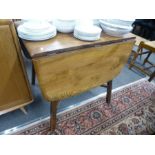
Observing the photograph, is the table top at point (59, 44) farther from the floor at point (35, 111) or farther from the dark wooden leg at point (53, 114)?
the floor at point (35, 111)

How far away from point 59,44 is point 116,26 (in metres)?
0.48

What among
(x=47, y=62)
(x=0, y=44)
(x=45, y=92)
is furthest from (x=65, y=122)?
(x=0, y=44)

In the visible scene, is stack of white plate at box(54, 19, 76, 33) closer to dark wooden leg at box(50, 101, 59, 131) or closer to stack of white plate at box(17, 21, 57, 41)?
stack of white plate at box(17, 21, 57, 41)

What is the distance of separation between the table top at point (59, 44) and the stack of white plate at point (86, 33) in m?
0.03

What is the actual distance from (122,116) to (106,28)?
3.02 ft

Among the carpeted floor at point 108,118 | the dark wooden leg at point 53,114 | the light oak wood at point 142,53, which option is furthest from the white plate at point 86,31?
the light oak wood at point 142,53

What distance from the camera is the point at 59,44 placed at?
3.40 ft

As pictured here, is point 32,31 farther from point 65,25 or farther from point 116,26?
point 116,26

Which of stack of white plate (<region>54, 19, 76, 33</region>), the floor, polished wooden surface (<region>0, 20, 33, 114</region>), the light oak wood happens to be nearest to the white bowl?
stack of white plate (<region>54, 19, 76, 33</region>)

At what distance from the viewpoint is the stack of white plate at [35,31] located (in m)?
0.99

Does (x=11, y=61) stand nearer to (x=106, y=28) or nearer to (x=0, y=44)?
(x=0, y=44)
